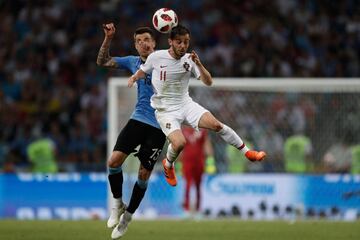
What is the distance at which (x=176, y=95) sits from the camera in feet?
40.3

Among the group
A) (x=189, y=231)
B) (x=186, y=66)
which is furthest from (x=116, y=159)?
(x=189, y=231)

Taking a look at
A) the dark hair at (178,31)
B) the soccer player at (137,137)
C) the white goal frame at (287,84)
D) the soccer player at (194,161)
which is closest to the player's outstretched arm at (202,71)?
the dark hair at (178,31)

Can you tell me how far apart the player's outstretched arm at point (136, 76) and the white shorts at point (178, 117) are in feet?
1.89

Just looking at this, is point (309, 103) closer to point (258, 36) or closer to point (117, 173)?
point (258, 36)

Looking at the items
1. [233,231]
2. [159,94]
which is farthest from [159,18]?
[233,231]

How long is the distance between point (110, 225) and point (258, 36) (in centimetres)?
1457

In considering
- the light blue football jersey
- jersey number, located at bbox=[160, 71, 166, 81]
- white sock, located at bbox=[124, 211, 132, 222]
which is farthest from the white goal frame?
jersey number, located at bbox=[160, 71, 166, 81]

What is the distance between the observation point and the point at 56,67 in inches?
1020

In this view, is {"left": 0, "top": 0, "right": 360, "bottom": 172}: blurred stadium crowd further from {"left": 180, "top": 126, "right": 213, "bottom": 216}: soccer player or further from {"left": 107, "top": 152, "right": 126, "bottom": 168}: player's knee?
{"left": 107, "top": 152, "right": 126, "bottom": 168}: player's knee

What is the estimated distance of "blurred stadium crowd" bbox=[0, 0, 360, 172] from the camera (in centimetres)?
2467

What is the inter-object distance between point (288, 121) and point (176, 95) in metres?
8.63

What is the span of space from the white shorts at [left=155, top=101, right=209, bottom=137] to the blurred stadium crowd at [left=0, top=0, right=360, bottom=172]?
38.1 feet

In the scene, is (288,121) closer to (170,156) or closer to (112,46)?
(112,46)

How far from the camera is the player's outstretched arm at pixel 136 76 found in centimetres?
1168
